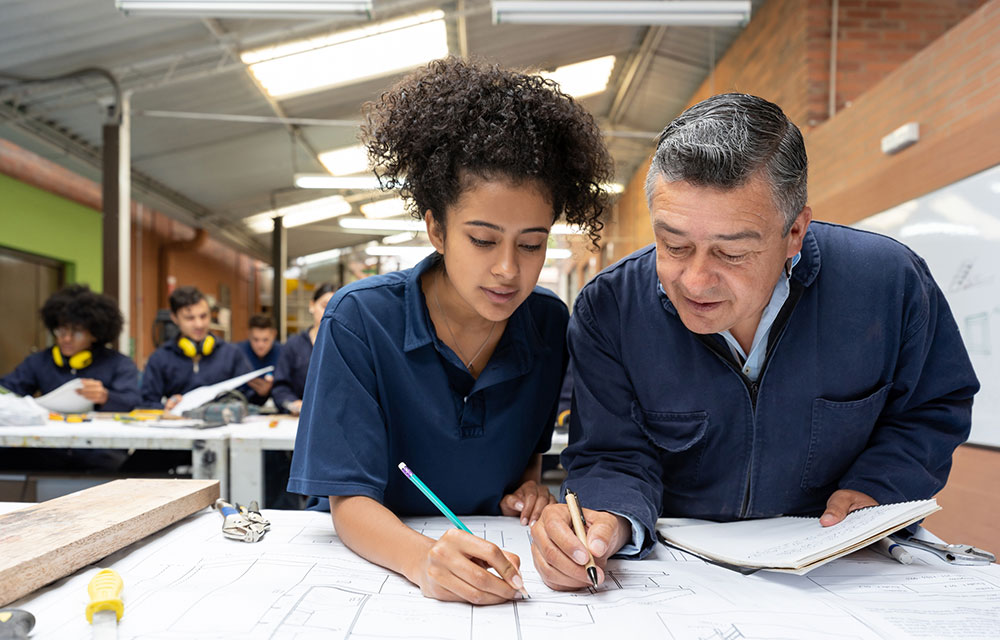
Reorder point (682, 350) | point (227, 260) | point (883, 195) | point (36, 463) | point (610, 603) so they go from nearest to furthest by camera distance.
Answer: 1. point (610, 603)
2. point (682, 350)
3. point (36, 463)
4. point (883, 195)
5. point (227, 260)

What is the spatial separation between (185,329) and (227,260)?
7.99 metres

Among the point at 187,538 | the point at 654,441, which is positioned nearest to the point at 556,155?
the point at 654,441

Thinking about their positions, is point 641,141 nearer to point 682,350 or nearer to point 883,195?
point 883,195

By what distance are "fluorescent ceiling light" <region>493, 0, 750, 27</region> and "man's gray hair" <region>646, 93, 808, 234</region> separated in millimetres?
3075

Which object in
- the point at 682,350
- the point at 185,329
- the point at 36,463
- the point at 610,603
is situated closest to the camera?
the point at 610,603

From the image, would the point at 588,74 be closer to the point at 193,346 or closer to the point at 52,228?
the point at 193,346

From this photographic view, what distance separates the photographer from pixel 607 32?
23.8ft

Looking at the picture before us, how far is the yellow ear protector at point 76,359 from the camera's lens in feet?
13.6

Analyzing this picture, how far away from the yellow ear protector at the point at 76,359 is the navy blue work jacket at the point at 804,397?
3.85 meters

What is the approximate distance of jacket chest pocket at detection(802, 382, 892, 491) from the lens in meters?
1.17

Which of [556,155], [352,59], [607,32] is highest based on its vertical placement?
[607,32]

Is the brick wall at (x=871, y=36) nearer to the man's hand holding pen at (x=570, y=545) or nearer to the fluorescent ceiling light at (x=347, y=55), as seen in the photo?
the fluorescent ceiling light at (x=347, y=55)

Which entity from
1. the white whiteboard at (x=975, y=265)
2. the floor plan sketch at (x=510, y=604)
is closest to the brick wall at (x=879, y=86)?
the white whiteboard at (x=975, y=265)

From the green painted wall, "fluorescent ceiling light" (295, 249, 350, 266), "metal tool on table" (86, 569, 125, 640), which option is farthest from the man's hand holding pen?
"fluorescent ceiling light" (295, 249, 350, 266)
